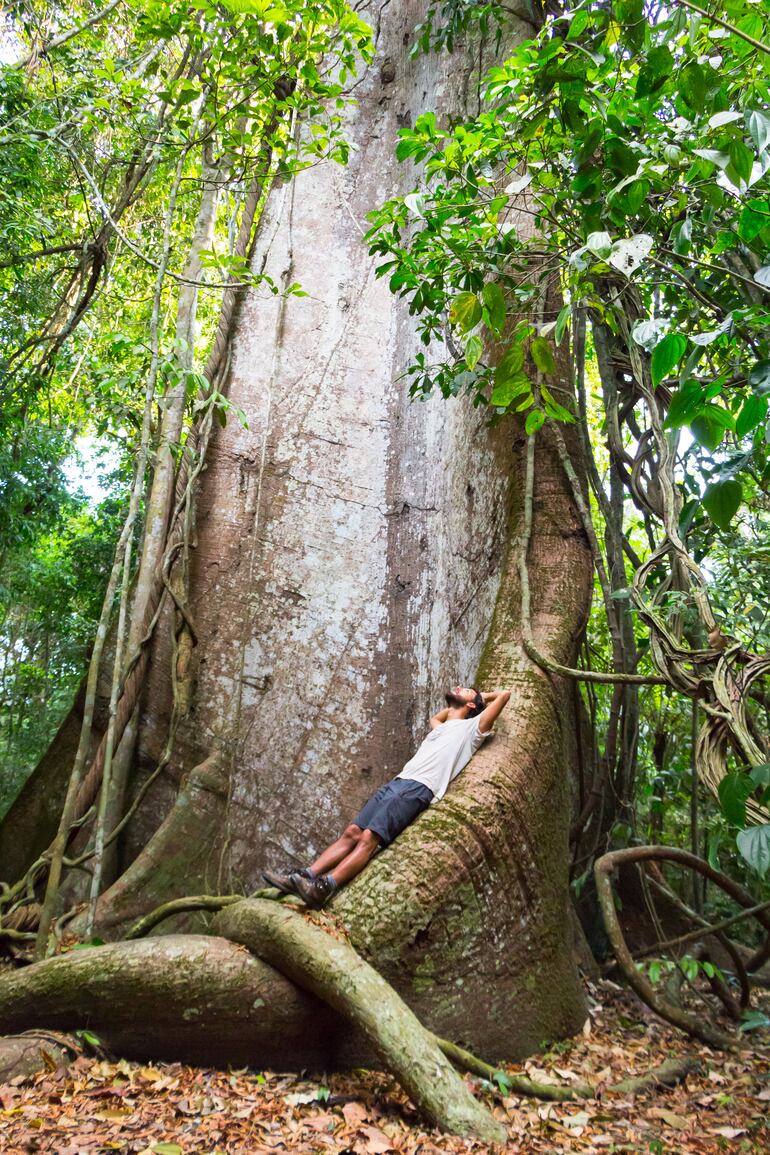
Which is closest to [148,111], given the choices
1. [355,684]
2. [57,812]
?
[355,684]

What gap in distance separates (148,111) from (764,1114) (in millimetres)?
5137

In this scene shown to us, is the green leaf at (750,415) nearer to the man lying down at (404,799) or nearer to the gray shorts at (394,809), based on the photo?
the man lying down at (404,799)

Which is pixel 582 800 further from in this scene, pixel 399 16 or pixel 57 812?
pixel 399 16

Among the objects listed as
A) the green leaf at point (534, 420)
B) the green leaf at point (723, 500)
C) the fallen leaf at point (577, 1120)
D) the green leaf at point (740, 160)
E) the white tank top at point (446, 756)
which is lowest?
the fallen leaf at point (577, 1120)

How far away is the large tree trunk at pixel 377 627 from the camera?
2.68m

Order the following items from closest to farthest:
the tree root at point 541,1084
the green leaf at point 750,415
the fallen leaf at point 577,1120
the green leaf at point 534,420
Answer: the green leaf at point 750,415 → the fallen leaf at point 577,1120 → the tree root at point 541,1084 → the green leaf at point 534,420

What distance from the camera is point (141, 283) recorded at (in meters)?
6.95

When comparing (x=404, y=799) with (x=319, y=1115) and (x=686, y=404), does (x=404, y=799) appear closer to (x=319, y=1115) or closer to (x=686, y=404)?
(x=319, y=1115)

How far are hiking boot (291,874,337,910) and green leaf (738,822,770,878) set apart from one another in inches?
53.3

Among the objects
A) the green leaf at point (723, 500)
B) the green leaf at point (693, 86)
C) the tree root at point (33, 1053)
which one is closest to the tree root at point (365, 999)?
the tree root at point (33, 1053)

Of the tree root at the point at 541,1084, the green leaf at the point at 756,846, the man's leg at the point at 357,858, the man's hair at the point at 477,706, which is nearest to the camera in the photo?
the green leaf at the point at 756,846

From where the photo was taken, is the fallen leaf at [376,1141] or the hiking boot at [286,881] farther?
the hiking boot at [286,881]

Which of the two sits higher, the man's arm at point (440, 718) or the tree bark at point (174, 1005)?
the man's arm at point (440, 718)

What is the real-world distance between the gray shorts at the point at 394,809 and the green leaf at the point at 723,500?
1626 millimetres
